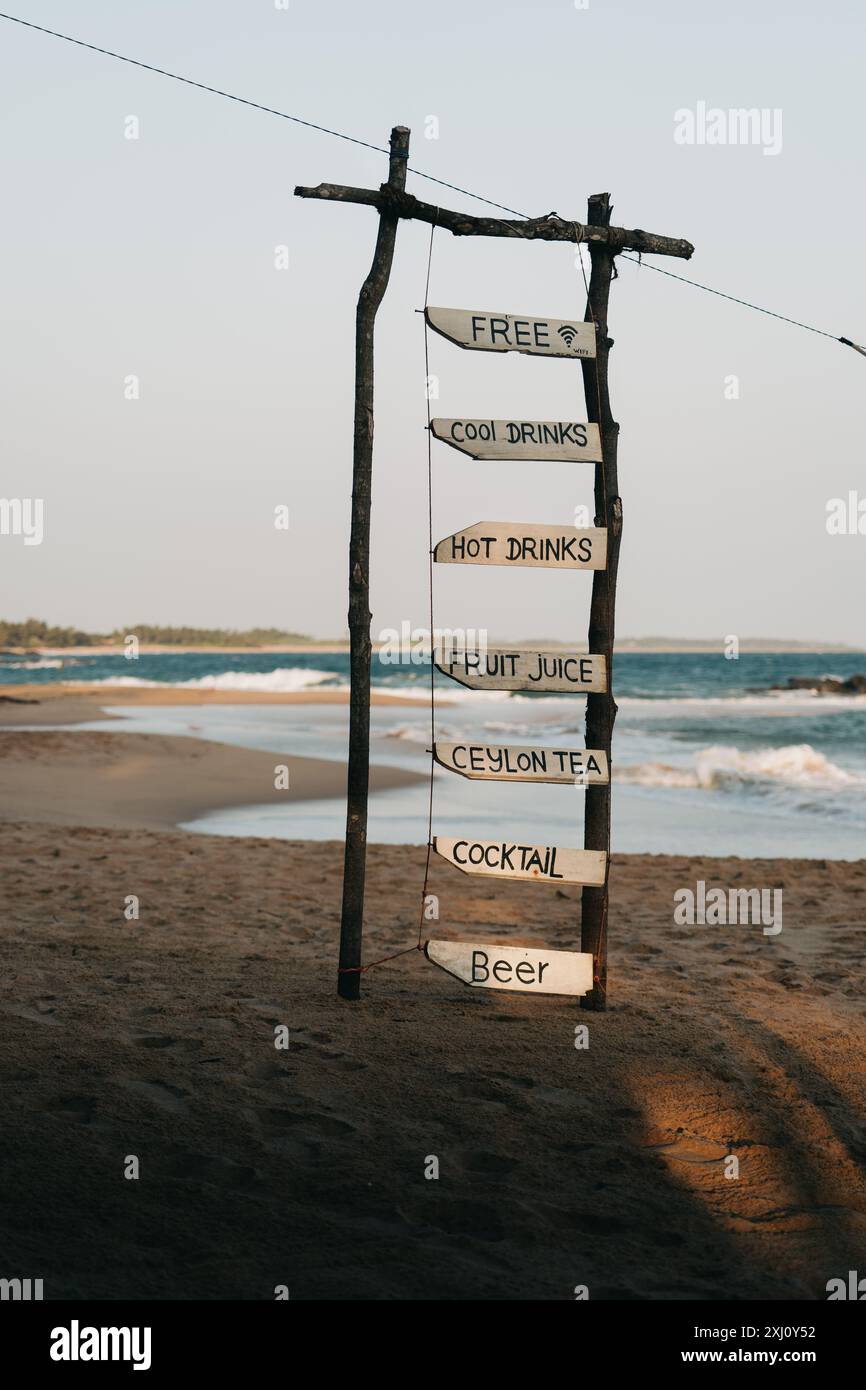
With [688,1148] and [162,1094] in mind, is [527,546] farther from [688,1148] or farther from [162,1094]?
[162,1094]

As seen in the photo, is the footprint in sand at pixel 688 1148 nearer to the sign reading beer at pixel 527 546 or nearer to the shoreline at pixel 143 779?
the sign reading beer at pixel 527 546

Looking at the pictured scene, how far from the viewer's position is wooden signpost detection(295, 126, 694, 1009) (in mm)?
6172

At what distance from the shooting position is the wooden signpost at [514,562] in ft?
20.2

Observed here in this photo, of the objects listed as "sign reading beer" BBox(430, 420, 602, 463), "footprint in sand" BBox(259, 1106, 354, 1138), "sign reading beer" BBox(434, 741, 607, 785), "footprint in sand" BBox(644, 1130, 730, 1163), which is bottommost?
"footprint in sand" BBox(644, 1130, 730, 1163)

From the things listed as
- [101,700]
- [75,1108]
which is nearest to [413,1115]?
[75,1108]

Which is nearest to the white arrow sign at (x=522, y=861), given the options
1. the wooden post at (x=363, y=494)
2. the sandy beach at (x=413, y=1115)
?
the wooden post at (x=363, y=494)

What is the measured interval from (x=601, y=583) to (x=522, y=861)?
5.24ft

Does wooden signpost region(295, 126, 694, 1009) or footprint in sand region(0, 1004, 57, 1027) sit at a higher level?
wooden signpost region(295, 126, 694, 1009)

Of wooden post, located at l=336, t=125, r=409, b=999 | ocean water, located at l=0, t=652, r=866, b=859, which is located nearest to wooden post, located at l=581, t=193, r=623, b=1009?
wooden post, located at l=336, t=125, r=409, b=999

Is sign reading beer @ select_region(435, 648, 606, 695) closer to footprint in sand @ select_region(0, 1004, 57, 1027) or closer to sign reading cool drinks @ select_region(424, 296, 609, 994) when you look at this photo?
sign reading cool drinks @ select_region(424, 296, 609, 994)
